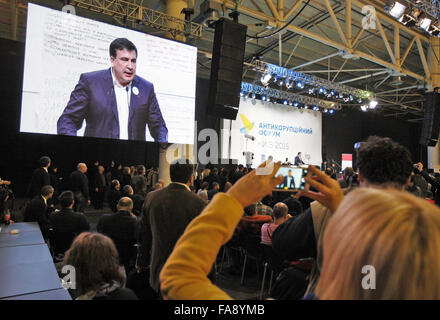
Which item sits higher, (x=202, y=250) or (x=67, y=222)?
(x=202, y=250)

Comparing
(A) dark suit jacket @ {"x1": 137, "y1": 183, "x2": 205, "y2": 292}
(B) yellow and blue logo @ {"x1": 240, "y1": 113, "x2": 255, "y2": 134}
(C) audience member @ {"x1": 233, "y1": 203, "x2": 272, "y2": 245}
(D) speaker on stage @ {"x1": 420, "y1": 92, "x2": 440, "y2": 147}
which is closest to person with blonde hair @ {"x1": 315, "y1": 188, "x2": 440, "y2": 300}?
(A) dark suit jacket @ {"x1": 137, "y1": 183, "x2": 205, "y2": 292}

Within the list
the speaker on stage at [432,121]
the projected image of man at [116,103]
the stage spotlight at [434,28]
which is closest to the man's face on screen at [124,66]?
the projected image of man at [116,103]

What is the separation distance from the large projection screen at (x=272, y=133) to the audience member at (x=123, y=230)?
7.01 metres

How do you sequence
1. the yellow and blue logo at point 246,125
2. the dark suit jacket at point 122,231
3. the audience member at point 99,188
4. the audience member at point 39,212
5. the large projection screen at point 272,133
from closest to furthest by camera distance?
the dark suit jacket at point 122,231 < the audience member at point 39,212 < the audience member at point 99,188 < the large projection screen at point 272,133 < the yellow and blue logo at point 246,125

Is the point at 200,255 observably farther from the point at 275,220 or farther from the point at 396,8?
the point at 396,8

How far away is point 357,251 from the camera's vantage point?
1.28 ft

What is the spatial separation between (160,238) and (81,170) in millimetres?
4277

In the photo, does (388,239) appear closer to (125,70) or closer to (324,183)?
(324,183)

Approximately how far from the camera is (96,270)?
1221 millimetres

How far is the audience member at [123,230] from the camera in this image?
2980 millimetres

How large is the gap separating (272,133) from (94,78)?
7615 millimetres

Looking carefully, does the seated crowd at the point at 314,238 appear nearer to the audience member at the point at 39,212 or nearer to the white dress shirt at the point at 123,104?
the audience member at the point at 39,212

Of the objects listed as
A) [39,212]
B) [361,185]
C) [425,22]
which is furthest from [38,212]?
[425,22]

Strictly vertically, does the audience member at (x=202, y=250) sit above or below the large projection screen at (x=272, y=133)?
below
